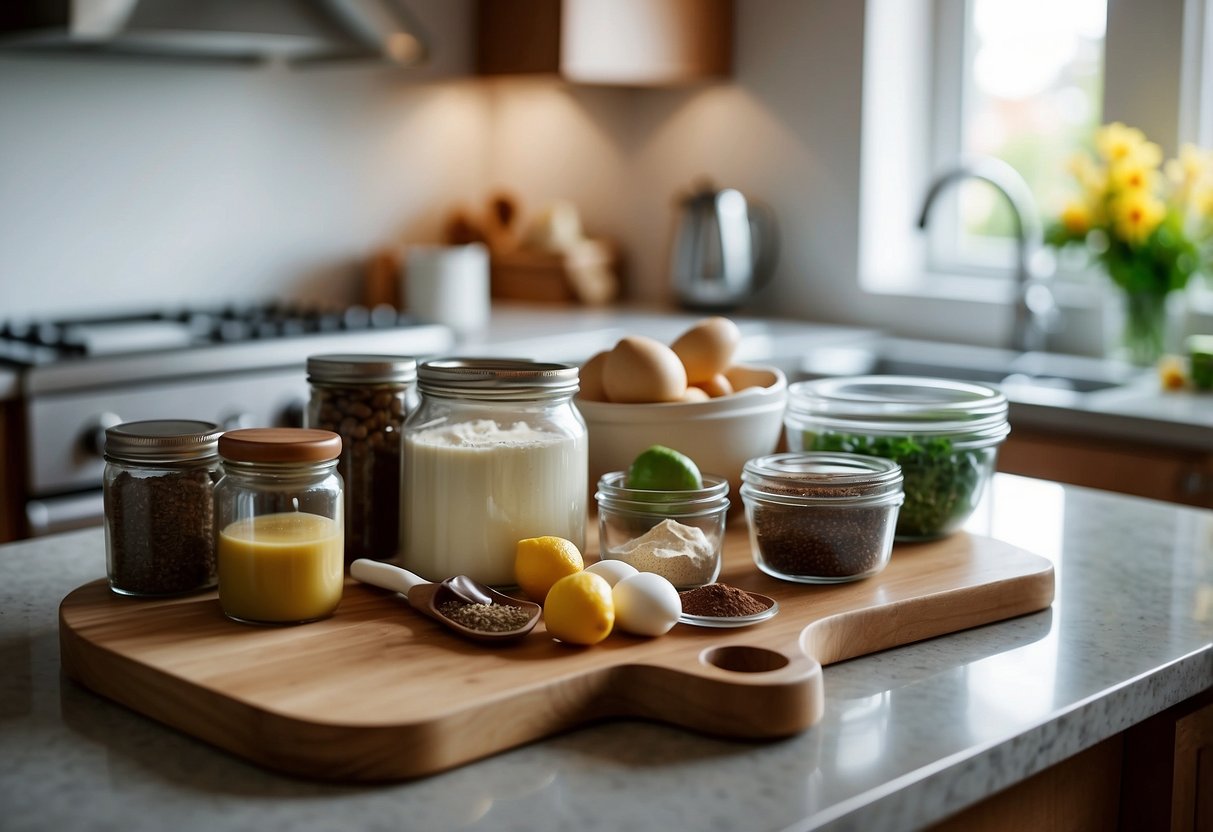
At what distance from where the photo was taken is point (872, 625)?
42.5 inches

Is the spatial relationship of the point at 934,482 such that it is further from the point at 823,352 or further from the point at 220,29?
the point at 220,29

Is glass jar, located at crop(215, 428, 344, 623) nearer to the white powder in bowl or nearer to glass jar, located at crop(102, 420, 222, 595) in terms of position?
glass jar, located at crop(102, 420, 222, 595)

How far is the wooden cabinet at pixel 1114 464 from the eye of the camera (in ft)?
7.53

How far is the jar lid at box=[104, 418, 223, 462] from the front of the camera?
1052 millimetres

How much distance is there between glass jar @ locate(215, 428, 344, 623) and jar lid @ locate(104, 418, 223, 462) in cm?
4

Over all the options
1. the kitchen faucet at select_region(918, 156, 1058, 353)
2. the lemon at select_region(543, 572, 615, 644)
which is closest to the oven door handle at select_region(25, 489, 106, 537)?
the lemon at select_region(543, 572, 615, 644)

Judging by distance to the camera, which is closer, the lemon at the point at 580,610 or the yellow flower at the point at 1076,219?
the lemon at the point at 580,610

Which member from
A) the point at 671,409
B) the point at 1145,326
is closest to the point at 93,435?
the point at 671,409

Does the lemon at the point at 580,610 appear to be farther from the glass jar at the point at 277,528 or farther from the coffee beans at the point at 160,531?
the coffee beans at the point at 160,531

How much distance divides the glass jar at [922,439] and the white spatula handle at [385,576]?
495mm

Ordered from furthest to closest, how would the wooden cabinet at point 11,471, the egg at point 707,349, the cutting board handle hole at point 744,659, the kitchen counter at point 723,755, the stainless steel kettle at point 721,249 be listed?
the stainless steel kettle at point 721,249 < the wooden cabinet at point 11,471 < the egg at point 707,349 < the cutting board handle hole at point 744,659 < the kitchen counter at point 723,755

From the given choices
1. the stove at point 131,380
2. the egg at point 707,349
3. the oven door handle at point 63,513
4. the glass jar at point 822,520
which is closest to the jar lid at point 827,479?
the glass jar at point 822,520

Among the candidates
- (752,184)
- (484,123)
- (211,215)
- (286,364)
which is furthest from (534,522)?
(484,123)

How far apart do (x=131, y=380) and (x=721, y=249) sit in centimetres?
162
